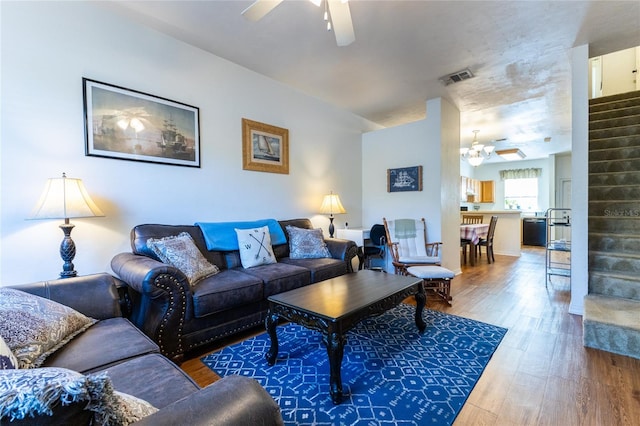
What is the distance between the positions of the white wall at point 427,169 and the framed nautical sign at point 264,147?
189 cm

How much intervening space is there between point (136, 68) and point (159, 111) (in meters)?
0.40

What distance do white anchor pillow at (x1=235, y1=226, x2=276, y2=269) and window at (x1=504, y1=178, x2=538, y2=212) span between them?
932 centimetres

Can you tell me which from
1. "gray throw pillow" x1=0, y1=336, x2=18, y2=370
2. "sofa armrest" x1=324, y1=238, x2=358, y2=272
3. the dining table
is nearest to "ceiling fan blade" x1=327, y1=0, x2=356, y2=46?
"sofa armrest" x1=324, y1=238, x2=358, y2=272

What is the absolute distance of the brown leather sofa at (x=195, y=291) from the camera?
1.90m

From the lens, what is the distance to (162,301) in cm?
191

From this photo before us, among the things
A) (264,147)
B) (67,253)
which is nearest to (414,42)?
(264,147)

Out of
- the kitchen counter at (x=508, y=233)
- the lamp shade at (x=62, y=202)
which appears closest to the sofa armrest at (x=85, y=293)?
the lamp shade at (x=62, y=202)

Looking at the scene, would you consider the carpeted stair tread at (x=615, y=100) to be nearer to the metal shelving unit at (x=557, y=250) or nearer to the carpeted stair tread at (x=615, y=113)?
the carpeted stair tread at (x=615, y=113)

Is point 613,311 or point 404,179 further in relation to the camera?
point 404,179

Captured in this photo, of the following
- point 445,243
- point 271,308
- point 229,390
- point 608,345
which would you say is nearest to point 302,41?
point 271,308

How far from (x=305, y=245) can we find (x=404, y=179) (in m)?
2.21

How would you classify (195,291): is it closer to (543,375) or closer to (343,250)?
(343,250)

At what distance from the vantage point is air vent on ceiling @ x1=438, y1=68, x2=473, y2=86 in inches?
136

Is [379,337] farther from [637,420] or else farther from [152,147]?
[152,147]
